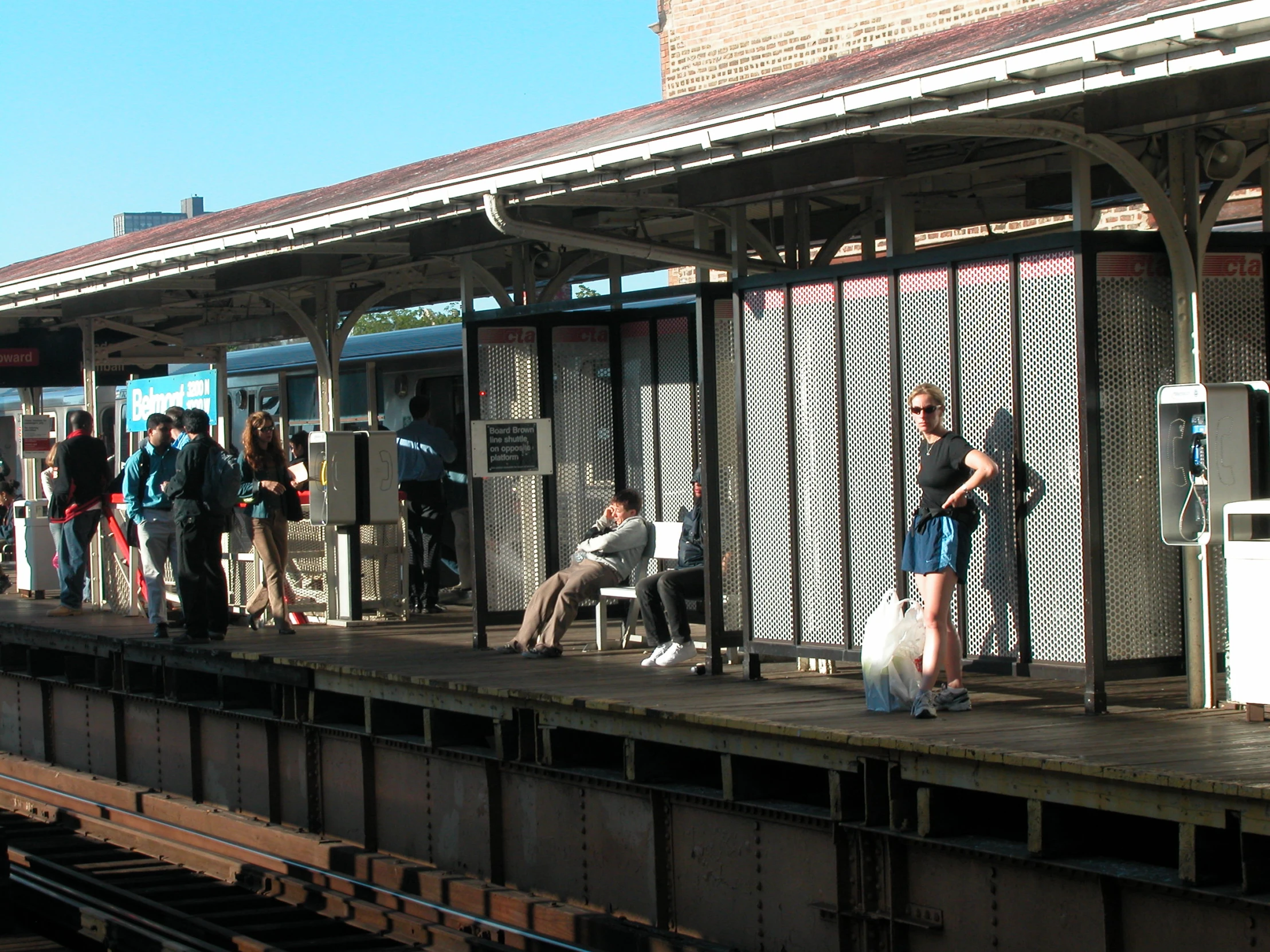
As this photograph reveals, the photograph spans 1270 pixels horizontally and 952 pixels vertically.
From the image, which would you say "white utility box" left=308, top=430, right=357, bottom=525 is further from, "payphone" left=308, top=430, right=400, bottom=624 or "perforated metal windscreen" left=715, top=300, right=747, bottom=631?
"perforated metal windscreen" left=715, top=300, right=747, bottom=631

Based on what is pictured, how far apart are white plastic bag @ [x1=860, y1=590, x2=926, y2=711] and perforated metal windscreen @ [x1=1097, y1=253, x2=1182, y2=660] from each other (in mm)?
811

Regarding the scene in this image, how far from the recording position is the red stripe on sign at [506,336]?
10.8 meters

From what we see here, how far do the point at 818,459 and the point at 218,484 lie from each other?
4712 millimetres

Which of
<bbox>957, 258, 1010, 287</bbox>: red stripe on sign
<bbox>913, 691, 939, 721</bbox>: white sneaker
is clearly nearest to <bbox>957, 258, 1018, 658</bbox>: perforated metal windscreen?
<bbox>957, 258, 1010, 287</bbox>: red stripe on sign

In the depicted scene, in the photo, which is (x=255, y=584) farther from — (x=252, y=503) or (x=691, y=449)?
(x=691, y=449)

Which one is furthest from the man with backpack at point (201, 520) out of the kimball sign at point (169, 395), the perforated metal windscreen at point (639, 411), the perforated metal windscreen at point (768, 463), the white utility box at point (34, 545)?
the white utility box at point (34, 545)

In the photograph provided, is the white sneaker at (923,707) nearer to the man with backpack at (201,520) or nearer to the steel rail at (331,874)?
the steel rail at (331,874)

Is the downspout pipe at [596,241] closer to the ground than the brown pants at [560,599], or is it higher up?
higher up

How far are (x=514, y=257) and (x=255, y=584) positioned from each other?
3.63 m

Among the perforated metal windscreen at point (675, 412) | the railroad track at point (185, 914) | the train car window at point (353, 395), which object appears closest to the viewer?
the railroad track at point (185, 914)

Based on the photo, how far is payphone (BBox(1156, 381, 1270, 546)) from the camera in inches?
270

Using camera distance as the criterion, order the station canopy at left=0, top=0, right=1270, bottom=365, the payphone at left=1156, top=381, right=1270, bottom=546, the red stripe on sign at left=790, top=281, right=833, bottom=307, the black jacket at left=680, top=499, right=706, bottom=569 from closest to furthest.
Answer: the station canopy at left=0, top=0, right=1270, bottom=365, the payphone at left=1156, top=381, right=1270, bottom=546, the red stripe on sign at left=790, top=281, right=833, bottom=307, the black jacket at left=680, top=499, right=706, bottom=569

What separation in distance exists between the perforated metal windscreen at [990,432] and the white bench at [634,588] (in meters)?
2.60

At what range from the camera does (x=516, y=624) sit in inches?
448
